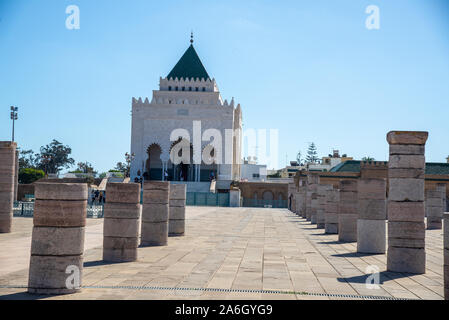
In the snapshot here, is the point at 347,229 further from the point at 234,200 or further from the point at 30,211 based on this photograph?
the point at 234,200

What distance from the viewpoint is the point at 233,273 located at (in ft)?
22.3

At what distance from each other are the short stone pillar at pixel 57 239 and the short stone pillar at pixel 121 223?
226 centimetres

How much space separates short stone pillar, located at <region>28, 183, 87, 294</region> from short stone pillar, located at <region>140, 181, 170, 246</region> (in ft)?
14.2

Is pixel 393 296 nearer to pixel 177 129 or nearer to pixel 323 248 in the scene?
pixel 323 248

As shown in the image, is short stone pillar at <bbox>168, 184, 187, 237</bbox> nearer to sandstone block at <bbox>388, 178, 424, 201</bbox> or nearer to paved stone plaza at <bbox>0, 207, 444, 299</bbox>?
paved stone plaza at <bbox>0, 207, 444, 299</bbox>

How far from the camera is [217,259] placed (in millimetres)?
8180

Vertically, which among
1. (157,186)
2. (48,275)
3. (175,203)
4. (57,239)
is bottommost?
(48,275)

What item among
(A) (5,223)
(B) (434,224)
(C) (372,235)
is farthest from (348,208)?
(A) (5,223)

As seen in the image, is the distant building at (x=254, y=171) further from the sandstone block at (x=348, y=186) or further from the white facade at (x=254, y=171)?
the sandstone block at (x=348, y=186)

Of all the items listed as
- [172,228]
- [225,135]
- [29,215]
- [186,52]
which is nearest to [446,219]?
[172,228]

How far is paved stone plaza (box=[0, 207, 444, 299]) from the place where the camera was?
5.53 m

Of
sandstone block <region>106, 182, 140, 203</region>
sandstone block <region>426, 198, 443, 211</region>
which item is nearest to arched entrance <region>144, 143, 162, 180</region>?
sandstone block <region>426, 198, 443, 211</region>

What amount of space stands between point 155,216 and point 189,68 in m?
38.4

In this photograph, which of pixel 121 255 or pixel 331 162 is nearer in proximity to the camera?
pixel 121 255
